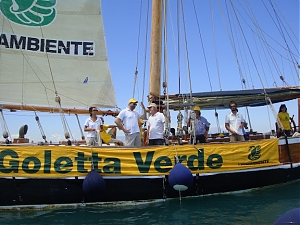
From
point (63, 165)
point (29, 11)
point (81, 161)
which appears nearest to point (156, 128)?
point (81, 161)

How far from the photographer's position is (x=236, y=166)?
8.73m

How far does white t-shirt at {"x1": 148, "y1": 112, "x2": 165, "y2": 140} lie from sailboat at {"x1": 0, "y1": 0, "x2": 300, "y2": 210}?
0.38 metres

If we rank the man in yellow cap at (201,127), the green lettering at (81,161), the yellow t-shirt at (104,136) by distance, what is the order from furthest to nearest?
the man in yellow cap at (201,127)
the yellow t-shirt at (104,136)
the green lettering at (81,161)

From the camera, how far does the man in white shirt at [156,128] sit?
863cm

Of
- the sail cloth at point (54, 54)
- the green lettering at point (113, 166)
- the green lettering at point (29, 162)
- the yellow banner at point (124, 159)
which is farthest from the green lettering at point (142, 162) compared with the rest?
the sail cloth at point (54, 54)

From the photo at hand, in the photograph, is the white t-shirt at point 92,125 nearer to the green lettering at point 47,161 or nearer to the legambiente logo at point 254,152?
the green lettering at point 47,161

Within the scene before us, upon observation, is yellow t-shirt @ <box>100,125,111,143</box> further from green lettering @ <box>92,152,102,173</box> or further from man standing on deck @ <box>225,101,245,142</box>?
man standing on deck @ <box>225,101,245,142</box>

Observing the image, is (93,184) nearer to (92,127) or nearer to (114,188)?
(114,188)

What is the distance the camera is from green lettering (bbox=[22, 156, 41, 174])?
7.79 m

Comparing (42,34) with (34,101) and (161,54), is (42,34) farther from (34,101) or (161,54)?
(161,54)

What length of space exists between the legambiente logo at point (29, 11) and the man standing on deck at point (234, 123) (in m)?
7.15

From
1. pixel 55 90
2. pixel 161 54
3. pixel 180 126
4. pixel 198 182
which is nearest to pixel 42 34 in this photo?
pixel 55 90

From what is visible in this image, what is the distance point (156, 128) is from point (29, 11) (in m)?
6.70

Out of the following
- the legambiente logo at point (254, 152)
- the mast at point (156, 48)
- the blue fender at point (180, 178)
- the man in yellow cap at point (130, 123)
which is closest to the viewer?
the blue fender at point (180, 178)
